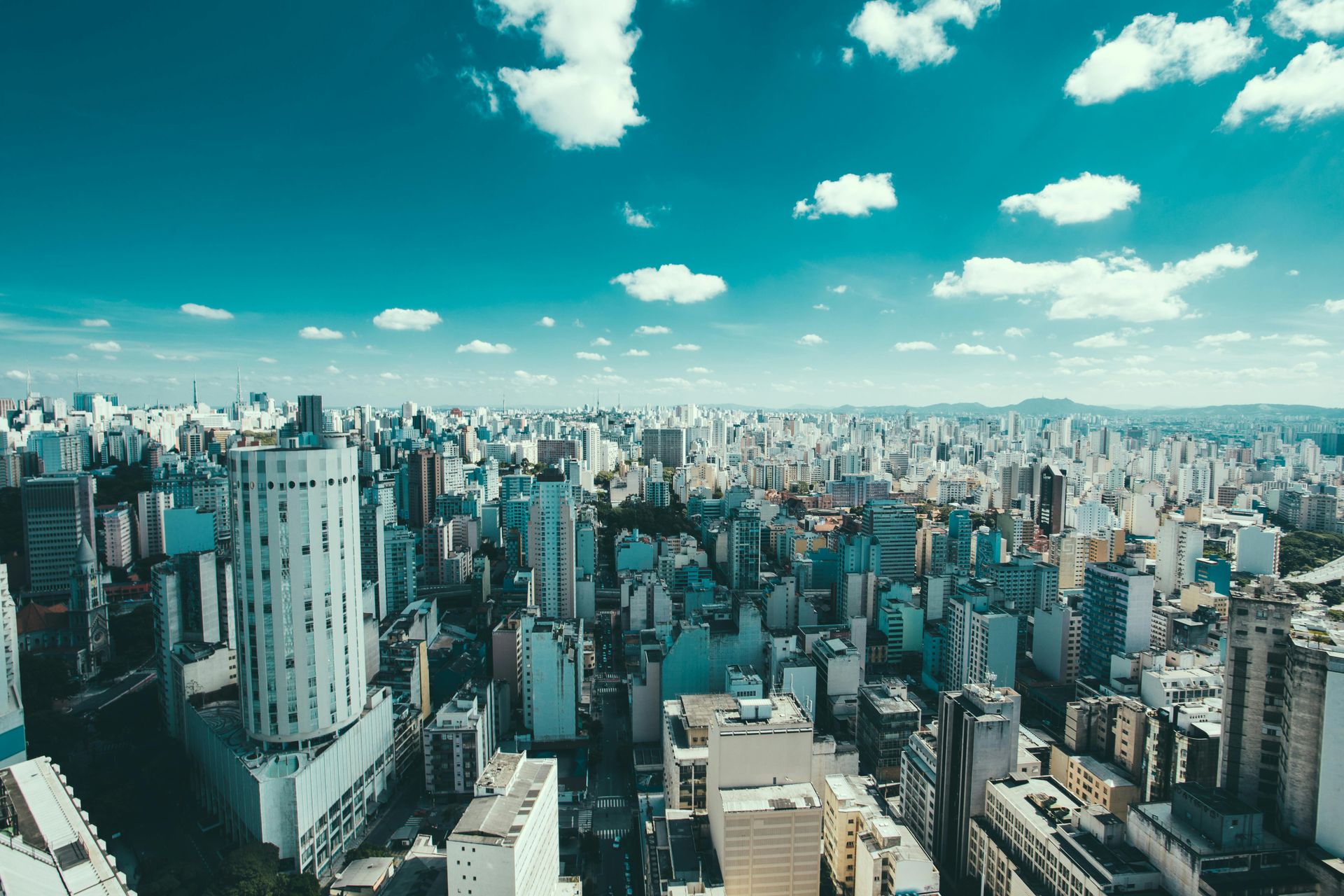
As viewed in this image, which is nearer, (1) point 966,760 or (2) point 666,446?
(1) point 966,760

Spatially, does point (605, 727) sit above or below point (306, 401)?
below

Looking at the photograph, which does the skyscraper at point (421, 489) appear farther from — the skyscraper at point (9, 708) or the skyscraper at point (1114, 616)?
the skyscraper at point (1114, 616)

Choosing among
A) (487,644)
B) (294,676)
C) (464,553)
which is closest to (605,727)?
(487,644)

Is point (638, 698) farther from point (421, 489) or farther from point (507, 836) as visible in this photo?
point (421, 489)

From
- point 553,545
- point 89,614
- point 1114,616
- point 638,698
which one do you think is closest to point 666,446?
point 553,545

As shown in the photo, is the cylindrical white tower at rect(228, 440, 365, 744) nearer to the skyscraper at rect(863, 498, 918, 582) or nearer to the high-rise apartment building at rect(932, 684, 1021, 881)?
the high-rise apartment building at rect(932, 684, 1021, 881)

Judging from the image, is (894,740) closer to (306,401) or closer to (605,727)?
(605,727)
